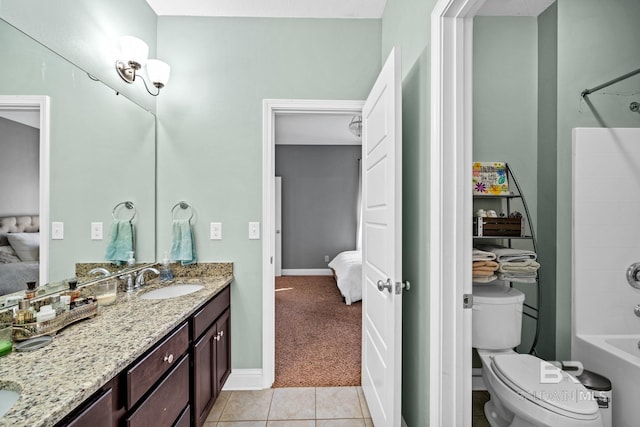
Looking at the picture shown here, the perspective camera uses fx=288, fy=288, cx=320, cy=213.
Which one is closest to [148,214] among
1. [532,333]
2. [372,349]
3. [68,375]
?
[68,375]

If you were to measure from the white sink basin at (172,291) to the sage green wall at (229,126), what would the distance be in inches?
11.0

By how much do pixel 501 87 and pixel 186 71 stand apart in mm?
2266

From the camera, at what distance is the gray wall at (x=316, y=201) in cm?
574

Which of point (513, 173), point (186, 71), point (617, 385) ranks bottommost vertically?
point (617, 385)

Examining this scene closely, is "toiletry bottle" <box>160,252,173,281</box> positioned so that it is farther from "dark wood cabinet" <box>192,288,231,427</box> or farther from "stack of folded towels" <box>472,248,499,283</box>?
"stack of folded towels" <box>472,248,499,283</box>

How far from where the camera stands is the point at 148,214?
6.55 feet

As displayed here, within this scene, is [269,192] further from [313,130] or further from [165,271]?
[313,130]

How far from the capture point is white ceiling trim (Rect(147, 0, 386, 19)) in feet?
6.43

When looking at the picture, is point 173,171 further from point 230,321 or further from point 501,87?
point 501,87

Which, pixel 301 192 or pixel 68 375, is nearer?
pixel 68 375

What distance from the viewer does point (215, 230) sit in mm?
2096

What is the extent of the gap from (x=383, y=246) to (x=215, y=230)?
1240mm

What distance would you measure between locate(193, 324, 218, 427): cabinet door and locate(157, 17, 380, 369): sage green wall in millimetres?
387

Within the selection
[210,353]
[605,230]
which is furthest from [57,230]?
[605,230]
